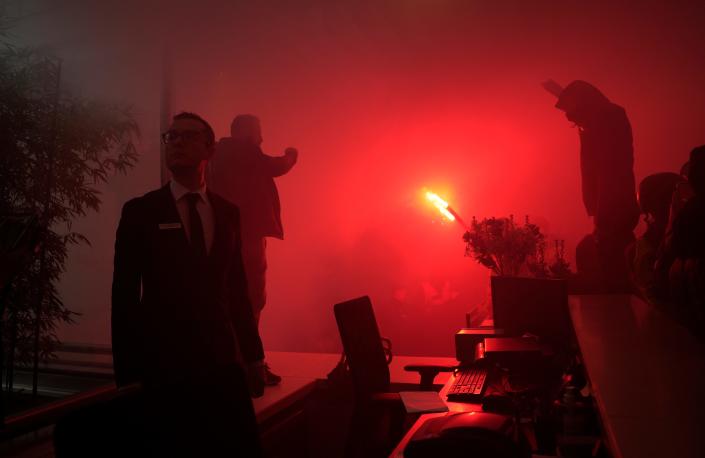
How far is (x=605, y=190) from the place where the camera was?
339 centimetres

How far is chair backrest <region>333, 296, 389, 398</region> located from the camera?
2.35 metres

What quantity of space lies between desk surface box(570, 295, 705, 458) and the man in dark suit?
4.64 feet

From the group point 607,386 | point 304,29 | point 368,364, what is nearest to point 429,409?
point 368,364

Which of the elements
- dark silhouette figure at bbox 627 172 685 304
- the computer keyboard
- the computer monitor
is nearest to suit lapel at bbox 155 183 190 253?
the computer keyboard

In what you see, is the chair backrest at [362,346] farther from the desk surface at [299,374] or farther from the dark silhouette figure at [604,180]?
the dark silhouette figure at [604,180]

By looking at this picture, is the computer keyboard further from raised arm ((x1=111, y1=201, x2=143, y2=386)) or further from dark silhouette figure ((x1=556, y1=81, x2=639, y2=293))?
dark silhouette figure ((x1=556, y1=81, x2=639, y2=293))

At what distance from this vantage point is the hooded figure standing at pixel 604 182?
3268 mm

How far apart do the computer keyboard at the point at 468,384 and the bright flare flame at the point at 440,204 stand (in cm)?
214

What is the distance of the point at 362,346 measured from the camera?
8.23ft

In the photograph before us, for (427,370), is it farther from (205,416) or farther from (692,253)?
(205,416)

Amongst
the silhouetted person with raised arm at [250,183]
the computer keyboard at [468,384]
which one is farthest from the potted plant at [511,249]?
the silhouetted person with raised arm at [250,183]

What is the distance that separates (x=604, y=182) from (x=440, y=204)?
1395 mm

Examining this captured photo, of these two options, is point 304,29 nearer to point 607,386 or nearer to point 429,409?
point 429,409

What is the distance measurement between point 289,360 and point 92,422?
11.4 ft
